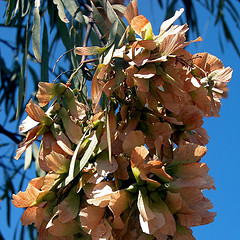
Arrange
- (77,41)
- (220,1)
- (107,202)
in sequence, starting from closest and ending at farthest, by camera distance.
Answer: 1. (107,202)
2. (77,41)
3. (220,1)

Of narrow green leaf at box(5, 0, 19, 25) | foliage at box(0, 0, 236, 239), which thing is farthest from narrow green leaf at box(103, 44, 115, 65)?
narrow green leaf at box(5, 0, 19, 25)

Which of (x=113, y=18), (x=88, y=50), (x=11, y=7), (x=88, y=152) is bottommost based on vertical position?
(x=88, y=152)

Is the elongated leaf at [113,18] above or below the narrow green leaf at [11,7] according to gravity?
below

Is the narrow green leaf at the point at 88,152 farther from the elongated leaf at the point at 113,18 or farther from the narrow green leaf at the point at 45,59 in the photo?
the narrow green leaf at the point at 45,59

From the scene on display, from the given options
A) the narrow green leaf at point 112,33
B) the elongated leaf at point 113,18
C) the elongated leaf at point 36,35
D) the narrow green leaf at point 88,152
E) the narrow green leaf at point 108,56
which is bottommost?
the narrow green leaf at point 88,152

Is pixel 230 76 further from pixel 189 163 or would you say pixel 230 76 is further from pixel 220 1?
pixel 220 1

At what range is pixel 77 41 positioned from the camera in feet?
2.79

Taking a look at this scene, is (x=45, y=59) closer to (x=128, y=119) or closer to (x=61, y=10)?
(x=61, y=10)

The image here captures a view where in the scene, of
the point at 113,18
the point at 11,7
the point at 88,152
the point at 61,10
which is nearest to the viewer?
the point at 88,152

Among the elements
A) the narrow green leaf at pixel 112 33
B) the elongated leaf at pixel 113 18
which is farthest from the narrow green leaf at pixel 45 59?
the narrow green leaf at pixel 112 33

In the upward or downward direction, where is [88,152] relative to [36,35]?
downward

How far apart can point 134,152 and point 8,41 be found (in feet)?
5.77

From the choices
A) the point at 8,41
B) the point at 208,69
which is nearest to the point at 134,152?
the point at 208,69

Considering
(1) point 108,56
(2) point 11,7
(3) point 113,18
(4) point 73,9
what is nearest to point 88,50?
(1) point 108,56
